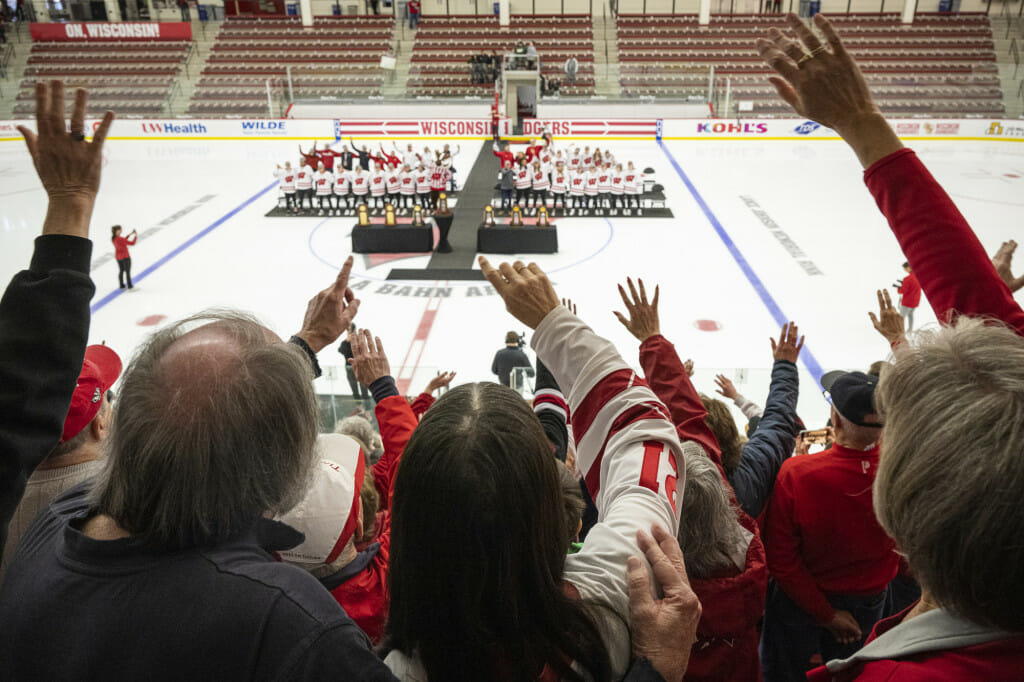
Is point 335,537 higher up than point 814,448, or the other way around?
point 335,537

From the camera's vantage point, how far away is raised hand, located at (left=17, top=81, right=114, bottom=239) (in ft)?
4.15

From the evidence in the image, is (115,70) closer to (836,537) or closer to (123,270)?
(123,270)

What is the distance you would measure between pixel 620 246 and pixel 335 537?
9.95 m

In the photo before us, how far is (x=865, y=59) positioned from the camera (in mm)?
23609

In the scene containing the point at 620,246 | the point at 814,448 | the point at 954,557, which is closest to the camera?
the point at 954,557

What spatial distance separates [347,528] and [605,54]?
86.0 ft

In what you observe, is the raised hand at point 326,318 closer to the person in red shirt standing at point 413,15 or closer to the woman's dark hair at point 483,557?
the woman's dark hair at point 483,557

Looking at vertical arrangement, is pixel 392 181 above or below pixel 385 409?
below

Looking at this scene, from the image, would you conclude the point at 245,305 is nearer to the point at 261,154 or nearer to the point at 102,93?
the point at 261,154

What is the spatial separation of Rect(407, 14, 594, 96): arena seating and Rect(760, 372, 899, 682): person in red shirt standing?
22437 millimetres

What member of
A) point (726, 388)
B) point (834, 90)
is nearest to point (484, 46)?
point (726, 388)

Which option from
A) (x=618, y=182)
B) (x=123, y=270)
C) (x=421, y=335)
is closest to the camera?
(x=421, y=335)

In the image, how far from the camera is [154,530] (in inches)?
41.3

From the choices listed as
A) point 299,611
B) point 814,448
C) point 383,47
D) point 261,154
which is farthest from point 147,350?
point 383,47
